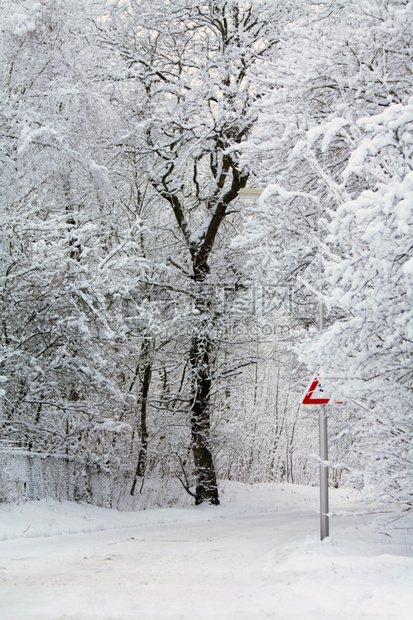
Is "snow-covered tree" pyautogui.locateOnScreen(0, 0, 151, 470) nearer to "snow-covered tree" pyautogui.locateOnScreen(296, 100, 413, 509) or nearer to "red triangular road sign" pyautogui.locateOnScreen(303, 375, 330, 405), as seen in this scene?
"red triangular road sign" pyautogui.locateOnScreen(303, 375, 330, 405)

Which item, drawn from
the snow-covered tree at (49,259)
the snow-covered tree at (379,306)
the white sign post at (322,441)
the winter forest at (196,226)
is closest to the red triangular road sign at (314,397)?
the white sign post at (322,441)

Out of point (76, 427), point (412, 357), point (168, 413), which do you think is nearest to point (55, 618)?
point (412, 357)

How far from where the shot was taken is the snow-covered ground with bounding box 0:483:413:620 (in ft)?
18.7

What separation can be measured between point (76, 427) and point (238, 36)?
9.88 meters

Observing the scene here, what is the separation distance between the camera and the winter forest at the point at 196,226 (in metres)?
7.20

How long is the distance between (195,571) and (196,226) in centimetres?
1646

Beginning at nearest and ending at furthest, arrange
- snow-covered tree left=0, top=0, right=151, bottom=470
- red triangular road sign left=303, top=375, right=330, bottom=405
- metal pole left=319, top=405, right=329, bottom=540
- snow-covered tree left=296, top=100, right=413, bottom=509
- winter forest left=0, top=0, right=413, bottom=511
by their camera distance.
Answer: snow-covered tree left=296, top=100, right=413, bottom=509 → winter forest left=0, top=0, right=413, bottom=511 → red triangular road sign left=303, top=375, right=330, bottom=405 → metal pole left=319, top=405, right=329, bottom=540 → snow-covered tree left=0, top=0, right=151, bottom=470

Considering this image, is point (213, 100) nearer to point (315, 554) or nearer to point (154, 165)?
point (154, 165)

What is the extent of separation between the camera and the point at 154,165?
68.7 feet

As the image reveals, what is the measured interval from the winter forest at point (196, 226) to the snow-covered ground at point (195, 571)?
102 cm

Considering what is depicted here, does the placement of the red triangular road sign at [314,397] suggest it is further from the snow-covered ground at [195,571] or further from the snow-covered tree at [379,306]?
the snow-covered ground at [195,571]

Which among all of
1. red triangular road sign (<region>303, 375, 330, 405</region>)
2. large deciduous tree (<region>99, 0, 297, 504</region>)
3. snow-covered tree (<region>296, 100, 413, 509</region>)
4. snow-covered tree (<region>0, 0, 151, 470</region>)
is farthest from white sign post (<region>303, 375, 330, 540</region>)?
large deciduous tree (<region>99, 0, 297, 504</region>)

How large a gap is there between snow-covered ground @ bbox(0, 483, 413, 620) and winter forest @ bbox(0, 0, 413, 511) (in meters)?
1.02

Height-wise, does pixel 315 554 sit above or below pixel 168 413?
below
